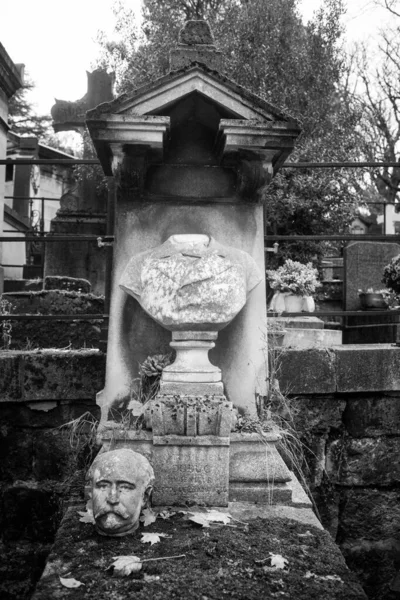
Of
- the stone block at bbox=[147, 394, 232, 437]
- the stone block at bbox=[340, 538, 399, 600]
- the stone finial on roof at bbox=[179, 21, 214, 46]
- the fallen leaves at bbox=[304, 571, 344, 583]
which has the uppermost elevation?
the stone finial on roof at bbox=[179, 21, 214, 46]

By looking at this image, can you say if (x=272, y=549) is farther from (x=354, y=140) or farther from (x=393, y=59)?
(x=393, y=59)

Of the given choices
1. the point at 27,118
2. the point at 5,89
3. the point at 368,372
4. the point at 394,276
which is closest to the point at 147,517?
the point at 368,372

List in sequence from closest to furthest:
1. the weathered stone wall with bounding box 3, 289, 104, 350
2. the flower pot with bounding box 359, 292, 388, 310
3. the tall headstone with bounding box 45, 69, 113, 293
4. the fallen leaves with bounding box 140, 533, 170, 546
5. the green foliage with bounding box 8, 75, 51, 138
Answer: the fallen leaves with bounding box 140, 533, 170, 546, the weathered stone wall with bounding box 3, 289, 104, 350, the tall headstone with bounding box 45, 69, 113, 293, the flower pot with bounding box 359, 292, 388, 310, the green foliage with bounding box 8, 75, 51, 138

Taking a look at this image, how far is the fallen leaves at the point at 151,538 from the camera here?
92.7 inches

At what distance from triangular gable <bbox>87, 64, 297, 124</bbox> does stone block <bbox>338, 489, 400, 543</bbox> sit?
250 cm

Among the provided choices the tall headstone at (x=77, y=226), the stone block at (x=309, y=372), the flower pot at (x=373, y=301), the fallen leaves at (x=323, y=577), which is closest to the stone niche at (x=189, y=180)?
the stone block at (x=309, y=372)

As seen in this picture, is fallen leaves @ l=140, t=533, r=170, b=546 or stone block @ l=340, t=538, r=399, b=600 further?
stone block @ l=340, t=538, r=399, b=600

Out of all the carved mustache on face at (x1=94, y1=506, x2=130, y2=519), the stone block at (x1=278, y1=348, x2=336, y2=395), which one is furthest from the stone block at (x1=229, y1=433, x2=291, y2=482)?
the stone block at (x1=278, y1=348, x2=336, y2=395)

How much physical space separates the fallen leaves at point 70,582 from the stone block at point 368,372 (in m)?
2.49

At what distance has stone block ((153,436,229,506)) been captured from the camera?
9.21 ft

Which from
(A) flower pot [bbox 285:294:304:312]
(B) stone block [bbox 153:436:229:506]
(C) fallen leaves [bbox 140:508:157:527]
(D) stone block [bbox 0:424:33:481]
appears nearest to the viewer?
(C) fallen leaves [bbox 140:508:157:527]

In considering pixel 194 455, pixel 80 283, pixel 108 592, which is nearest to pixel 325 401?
pixel 194 455

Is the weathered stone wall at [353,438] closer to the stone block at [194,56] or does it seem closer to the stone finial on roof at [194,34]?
the stone block at [194,56]

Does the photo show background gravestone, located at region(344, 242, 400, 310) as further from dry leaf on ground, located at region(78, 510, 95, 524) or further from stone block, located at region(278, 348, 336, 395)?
dry leaf on ground, located at region(78, 510, 95, 524)
